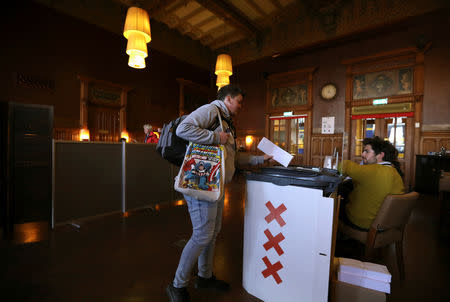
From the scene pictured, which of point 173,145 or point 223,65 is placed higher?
point 223,65

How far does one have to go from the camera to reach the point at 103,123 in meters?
6.68

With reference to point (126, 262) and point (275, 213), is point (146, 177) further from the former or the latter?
point (275, 213)

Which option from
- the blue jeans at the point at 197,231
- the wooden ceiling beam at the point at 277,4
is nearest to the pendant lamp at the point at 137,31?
the blue jeans at the point at 197,231

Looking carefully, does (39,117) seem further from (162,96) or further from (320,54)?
(320,54)

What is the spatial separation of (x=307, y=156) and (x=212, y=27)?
6.03 meters

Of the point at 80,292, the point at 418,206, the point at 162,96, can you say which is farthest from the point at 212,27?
the point at 80,292

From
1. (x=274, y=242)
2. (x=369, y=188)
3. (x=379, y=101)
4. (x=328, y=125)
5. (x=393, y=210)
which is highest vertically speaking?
(x=379, y=101)

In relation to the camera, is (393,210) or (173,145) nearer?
(173,145)

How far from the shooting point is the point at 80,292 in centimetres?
158

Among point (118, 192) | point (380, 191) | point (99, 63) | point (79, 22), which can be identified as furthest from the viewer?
point (99, 63)

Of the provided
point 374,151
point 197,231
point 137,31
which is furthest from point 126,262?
point 137,31

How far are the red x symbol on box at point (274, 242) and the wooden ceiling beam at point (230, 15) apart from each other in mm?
6734

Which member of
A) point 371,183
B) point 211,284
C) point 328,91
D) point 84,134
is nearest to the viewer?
point 211,284

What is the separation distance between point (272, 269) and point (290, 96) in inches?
302
